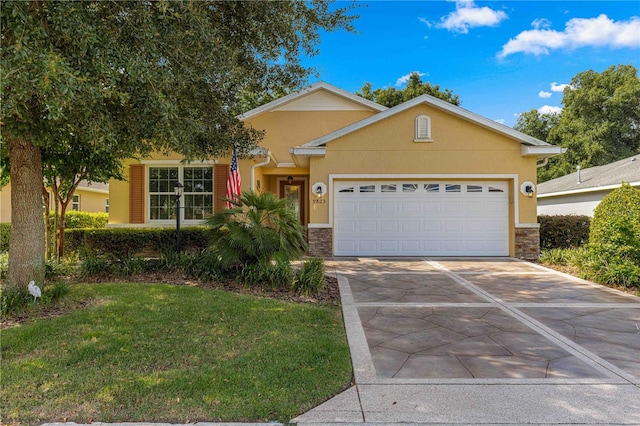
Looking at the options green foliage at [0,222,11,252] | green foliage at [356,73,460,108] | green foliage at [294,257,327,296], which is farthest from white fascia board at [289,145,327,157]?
green foliage at [356,73,460,108]

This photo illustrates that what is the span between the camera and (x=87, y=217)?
16.4 meters

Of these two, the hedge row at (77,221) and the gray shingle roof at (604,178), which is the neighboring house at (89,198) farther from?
the gray shingle roof at (604,178)

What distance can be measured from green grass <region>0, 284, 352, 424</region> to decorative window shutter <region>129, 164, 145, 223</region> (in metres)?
6.90

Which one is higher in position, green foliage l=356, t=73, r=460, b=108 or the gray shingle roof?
green foliage l=356, t=73, r=460, b=108

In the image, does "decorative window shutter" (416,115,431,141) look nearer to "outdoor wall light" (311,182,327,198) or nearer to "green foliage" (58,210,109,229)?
"outdoor wall light" (311,182,327,198)

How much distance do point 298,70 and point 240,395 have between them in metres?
6.87

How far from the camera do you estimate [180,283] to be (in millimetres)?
6941

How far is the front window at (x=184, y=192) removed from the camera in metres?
11.9

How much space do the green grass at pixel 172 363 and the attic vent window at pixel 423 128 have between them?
23.7 ft

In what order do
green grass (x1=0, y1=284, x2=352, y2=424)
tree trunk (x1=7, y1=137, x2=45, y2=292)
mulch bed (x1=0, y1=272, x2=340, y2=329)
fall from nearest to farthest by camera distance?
1. green grass (x1=0, y1=284, x2=352, y2=424)
2. mulch bed (x1=0, y1=272, x2=340, y2=329)
3. tree trunk (x1=7, y1=137, x2=45, y2=292)

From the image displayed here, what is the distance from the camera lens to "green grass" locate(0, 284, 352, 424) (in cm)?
278

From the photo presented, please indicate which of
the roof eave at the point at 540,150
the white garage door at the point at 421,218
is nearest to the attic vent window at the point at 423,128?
the white garage door at the point at 421,218

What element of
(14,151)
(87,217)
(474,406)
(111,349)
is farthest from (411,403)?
(87,217)

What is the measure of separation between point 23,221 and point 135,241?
4.22 m
